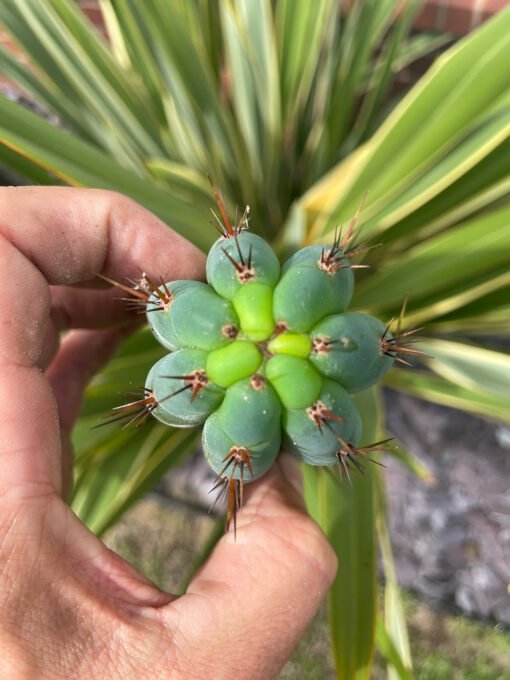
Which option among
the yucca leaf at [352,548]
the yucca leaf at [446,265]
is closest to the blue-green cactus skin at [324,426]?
the yucca leaf at [352,548]

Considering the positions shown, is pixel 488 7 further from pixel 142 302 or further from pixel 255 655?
pixel 255 655

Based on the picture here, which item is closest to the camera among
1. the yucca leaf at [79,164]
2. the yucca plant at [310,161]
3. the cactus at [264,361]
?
the cactus at [264,361]

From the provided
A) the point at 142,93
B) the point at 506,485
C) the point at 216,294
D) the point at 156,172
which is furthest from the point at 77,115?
the point at 506,485

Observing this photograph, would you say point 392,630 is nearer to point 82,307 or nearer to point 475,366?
point 475,366

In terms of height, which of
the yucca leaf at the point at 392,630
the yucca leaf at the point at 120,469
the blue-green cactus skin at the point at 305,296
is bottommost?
the yucca leaf at the point at 392,630

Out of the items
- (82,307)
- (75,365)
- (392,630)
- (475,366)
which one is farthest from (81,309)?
(392,630)

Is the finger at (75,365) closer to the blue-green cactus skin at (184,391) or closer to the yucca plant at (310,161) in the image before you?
the yucca plant at (310,161)
